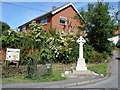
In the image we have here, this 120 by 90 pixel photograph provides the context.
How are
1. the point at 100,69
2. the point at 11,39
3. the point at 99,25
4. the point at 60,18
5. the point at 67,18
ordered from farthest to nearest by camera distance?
the point at 67,18, the point at 60,18, the point at 99,25, the point at 11,39, the point at 100,69

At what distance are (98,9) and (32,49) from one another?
30.4ft

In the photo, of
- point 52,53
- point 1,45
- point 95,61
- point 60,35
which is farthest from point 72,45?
point 1,45

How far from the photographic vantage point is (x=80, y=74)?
7.91 metres

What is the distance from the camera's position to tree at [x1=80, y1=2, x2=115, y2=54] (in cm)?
1330

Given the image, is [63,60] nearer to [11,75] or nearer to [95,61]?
[95,61]

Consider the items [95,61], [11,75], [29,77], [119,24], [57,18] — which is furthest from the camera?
[57,18]

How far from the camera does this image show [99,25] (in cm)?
1356

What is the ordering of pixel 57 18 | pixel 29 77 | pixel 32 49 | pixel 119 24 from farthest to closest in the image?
pixel 57 18
pixel 119 24
pixel 32 49
pixel 29 77

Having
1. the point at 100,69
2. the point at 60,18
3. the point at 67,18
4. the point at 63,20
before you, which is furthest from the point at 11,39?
the point at 67,18

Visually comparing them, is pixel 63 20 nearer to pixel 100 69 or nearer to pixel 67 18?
pixel 67 18

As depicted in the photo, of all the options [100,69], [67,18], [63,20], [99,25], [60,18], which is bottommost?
[100,69]

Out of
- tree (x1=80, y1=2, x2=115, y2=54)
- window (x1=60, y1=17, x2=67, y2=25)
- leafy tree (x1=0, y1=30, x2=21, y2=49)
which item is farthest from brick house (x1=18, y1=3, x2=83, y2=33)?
leafy tree (x1=0, y1=30, x2=21, y2=49)

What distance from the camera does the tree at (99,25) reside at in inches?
524

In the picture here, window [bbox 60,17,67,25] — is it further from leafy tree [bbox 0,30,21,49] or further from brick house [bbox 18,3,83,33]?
leafy tree [bbox 0,30,21,49]
